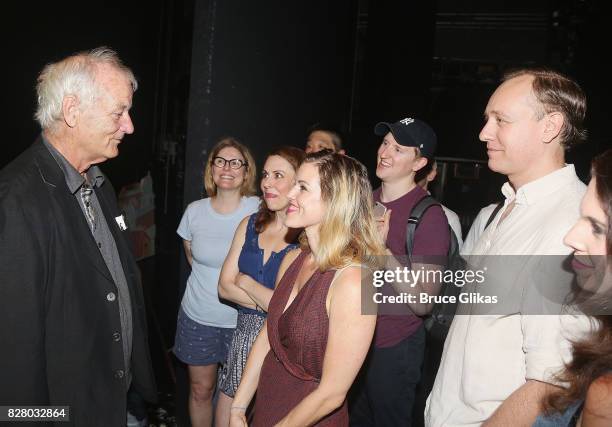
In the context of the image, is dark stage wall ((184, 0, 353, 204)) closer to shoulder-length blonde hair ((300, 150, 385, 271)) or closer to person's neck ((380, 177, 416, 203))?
person's neck ((380, 177, 416, 203))

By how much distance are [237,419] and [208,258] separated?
4.21 feet

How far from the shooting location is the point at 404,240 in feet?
8.24

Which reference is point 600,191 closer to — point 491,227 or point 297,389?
point 491,227

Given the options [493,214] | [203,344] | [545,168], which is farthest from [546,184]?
[203,344]

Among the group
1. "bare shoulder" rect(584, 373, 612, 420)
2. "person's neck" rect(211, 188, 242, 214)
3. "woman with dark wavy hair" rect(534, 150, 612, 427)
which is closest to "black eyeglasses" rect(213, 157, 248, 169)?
"person's neck" rect(211, 188, 242, 214)

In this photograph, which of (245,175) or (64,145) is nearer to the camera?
(64,145)

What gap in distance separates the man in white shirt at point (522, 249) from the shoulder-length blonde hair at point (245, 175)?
183 centimetres

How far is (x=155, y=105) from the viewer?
470 cm

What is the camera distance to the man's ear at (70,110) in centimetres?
186

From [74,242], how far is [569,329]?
166 cm

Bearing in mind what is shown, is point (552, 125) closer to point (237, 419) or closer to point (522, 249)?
point (522, 249)

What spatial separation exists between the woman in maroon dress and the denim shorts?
102 cm

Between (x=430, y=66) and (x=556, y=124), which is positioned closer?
(x=556, y=124)

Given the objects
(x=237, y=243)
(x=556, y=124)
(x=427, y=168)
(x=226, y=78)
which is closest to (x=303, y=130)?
(x=226, y=78)
